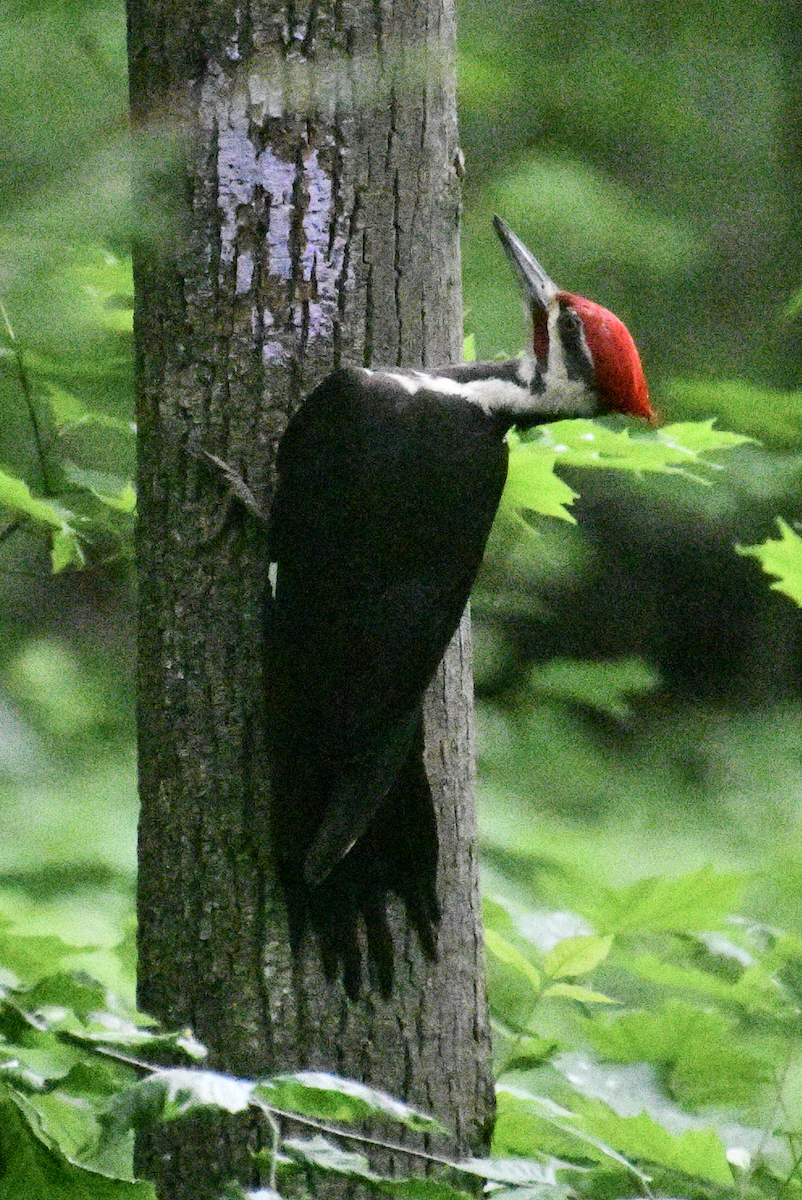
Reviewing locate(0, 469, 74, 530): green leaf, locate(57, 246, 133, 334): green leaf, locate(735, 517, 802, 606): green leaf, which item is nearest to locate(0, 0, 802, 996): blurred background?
locate(57, 246, 133, 334): green leaf

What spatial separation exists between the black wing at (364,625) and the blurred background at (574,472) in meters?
0.30

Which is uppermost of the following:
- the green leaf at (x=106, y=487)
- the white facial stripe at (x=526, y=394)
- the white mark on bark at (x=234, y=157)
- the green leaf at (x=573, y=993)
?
the white mark on bark at (x=234, y=157)

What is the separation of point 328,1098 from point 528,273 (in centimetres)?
128

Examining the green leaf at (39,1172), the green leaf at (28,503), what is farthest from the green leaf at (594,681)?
the green leaf at (39,1172)

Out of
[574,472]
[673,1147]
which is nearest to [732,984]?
[673,1147]

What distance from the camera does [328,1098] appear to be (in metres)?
0.83

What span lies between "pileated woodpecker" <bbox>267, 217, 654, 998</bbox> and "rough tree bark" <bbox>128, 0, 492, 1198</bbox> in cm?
4

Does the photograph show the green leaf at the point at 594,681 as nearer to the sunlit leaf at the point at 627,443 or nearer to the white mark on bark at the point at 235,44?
the sunlit leaf at the point at 627,443

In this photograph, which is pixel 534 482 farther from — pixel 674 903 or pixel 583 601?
pixel 583 601

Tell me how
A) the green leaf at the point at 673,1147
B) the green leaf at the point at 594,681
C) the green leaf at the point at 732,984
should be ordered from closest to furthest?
the green leaf at the point at 673,1147
the green leaf at the point at 732,984
the green leaf at the point at 594,681

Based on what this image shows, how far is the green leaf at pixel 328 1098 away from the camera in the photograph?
82cm

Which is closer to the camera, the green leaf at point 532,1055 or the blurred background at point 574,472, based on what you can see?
the green leaf at point 532,1055

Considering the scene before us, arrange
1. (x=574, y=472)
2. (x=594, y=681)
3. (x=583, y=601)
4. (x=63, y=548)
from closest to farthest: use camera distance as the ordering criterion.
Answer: (x=63, y=548), (x=594, y=681), (x=574, y=472), (x=583, y=601)

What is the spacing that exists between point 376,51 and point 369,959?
113cm
